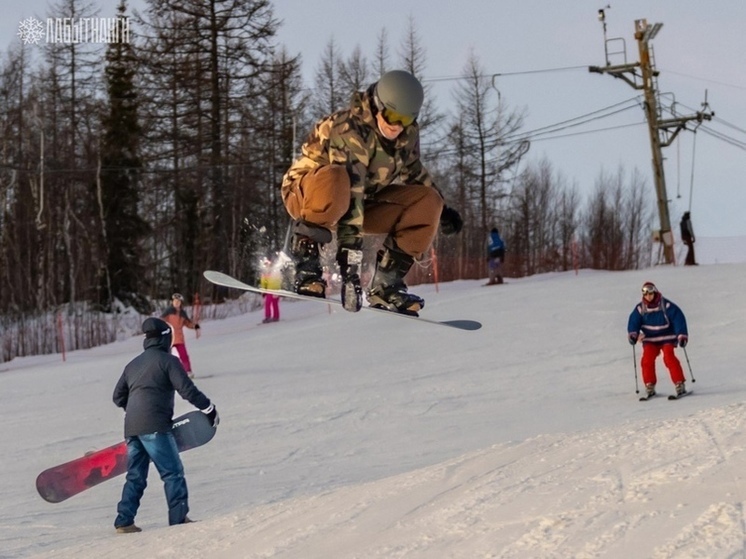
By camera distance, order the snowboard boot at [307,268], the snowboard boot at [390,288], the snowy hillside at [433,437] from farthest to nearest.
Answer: the snowboard boot at [390,288], the snowboard boot at [307,268], the snowy hillside at [433,437]

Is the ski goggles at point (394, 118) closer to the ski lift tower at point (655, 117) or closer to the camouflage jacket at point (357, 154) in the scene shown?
the camouflage jacket at point (357, 154)

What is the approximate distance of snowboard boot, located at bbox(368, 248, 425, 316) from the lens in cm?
613

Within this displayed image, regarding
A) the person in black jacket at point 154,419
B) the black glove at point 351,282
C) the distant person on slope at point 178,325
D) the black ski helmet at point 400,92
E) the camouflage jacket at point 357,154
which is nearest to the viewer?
the black ski helmet at point 400,92

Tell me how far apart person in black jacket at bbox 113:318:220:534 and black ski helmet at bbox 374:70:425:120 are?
303 cm

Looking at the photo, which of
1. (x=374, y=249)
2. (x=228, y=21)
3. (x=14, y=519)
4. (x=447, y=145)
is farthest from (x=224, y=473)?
(x=447, y=145)

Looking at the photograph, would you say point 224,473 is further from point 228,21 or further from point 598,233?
point 598,233

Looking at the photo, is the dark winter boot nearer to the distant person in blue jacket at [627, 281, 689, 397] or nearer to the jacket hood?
the jacket hood

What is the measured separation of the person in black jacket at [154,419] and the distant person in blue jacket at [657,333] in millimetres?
7302

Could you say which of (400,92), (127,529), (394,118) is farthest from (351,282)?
(127,529)

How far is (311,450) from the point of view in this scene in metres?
10.7

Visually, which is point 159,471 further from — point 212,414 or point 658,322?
point 658,322

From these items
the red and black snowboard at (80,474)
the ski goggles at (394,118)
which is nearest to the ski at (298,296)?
the ski goggles at (394,118)

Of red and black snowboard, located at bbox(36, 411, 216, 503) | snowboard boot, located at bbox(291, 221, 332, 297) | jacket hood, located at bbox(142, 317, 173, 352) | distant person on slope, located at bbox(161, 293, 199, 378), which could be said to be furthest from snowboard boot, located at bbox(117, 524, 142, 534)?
distant person on slope, located at bbox(161, 293, 199, 378)

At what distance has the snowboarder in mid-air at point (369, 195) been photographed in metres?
5.29
